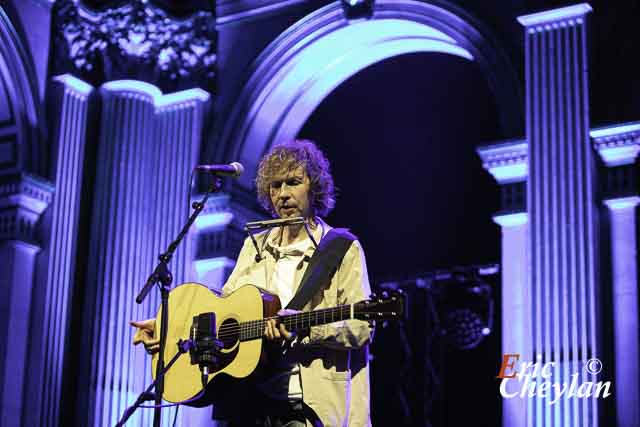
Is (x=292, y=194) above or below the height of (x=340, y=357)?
above

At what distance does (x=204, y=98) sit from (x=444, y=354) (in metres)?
3.02

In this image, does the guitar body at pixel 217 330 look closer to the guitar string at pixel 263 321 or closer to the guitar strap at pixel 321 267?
the guitar string at pixel 263 321

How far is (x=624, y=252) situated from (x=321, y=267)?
328cm

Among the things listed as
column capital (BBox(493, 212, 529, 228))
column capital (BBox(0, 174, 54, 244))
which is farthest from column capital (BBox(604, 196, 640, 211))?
column capital (BBox(0, 174, 54, 244))

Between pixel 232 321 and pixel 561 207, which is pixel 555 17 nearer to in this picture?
pixel 561 207

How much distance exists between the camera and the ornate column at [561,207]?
6.39 m

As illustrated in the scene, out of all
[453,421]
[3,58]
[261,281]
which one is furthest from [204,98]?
[261,281]

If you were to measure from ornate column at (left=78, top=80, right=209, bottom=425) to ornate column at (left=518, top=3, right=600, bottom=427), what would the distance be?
2669mm

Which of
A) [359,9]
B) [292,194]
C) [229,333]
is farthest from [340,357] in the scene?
[359,9]

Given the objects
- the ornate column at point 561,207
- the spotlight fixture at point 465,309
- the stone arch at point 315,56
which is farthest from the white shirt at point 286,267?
the spotlight fixture at point 465,309

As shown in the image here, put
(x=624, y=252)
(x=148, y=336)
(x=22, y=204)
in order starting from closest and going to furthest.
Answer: (x=148, y=336)
(x=624, y=252)
(x=22, y=204)

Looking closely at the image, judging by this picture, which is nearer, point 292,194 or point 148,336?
point 292,194

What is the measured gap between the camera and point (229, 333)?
13.3 feet

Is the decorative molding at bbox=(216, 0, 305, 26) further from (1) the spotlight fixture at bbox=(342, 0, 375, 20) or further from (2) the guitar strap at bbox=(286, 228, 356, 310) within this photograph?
(2) the guitar strap at bbox=(286, 228, 356, 310)
